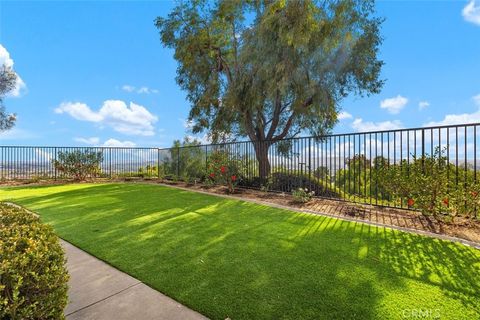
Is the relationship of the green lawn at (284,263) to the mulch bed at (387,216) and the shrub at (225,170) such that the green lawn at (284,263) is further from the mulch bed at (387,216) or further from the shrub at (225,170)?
→ the shrub at (225,170)

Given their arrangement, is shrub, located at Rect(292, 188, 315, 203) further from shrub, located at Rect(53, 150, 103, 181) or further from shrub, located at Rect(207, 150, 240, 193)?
shrub, located at Rect(53, 150, 103, 181)

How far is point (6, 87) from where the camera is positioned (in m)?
14.7

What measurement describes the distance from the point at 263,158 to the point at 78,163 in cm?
964

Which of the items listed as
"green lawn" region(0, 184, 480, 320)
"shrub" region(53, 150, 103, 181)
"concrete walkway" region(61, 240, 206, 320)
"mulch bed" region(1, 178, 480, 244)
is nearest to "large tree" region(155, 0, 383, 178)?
"mulch bed" region(1, 178, 480, 244)

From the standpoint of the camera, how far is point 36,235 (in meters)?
1.71

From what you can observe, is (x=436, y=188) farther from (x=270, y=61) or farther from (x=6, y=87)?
(x=6, y=87)

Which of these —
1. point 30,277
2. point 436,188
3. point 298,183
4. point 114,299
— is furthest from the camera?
point 298,183

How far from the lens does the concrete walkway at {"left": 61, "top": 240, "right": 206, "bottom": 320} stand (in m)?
1.95

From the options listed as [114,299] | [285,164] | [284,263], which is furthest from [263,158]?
[114,299]

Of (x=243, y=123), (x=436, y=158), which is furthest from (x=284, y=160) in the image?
(x=436, y=158)

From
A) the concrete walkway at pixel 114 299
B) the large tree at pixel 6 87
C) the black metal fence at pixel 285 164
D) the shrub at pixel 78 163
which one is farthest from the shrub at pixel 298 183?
the large tree at pixel 6 87

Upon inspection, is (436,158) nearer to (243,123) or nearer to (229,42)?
(243,123)

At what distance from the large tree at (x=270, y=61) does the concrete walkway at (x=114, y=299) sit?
6.94 meters

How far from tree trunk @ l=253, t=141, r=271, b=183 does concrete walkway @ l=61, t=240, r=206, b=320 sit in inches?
269
